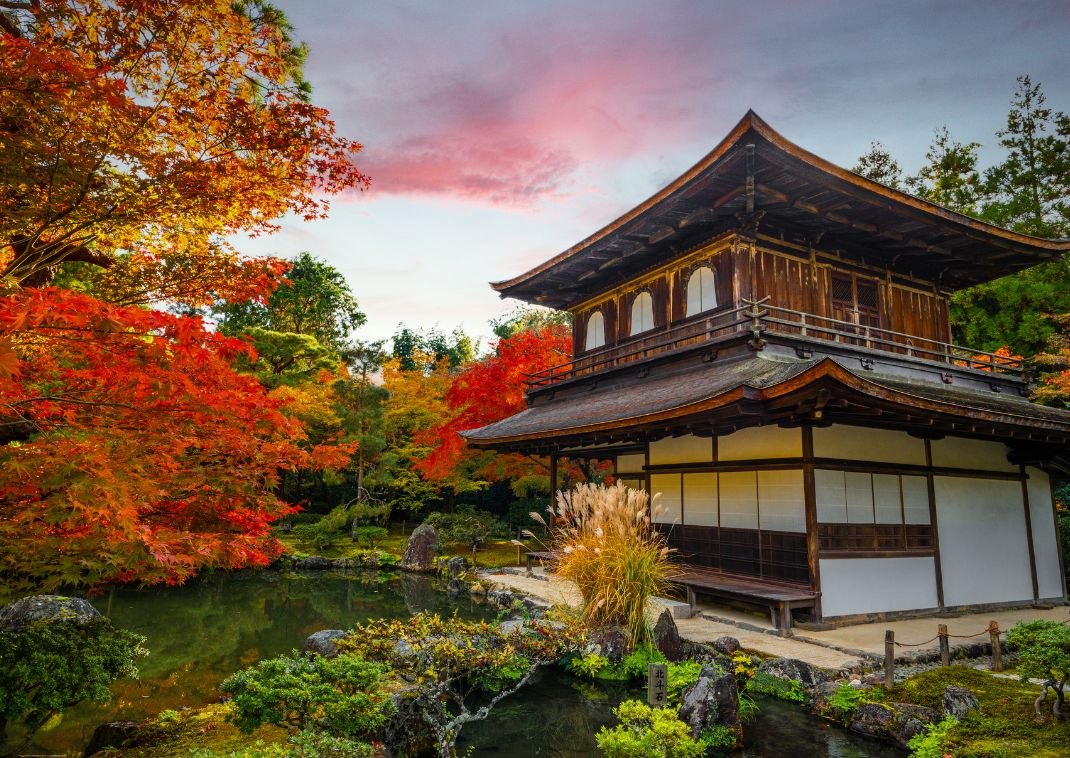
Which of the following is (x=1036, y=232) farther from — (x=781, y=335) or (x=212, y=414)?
(x=212, y=414)

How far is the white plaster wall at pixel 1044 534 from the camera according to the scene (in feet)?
30.2

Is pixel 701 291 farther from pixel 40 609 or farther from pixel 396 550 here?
pixel 396 550

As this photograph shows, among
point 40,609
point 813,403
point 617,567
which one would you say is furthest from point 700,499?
point 40,609

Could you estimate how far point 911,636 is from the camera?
6629 millimetres

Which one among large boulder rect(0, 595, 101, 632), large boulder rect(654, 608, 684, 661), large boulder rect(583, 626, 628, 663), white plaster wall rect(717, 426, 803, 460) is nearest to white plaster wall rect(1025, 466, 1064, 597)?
white plaster wall rect(717, 426, 803, 460)

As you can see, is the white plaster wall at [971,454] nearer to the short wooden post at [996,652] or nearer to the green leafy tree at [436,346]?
the short wooden post at [996,652]

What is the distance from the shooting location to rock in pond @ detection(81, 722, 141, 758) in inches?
166

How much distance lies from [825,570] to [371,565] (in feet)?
37.3

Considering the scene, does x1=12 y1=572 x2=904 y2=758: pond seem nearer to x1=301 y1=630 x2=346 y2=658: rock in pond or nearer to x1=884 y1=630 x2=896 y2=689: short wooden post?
x1=884 y1=630 x2=896 y2=689: short wooden post

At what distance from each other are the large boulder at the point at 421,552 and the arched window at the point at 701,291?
8.57 m

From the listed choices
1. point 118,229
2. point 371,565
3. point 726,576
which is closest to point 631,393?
point 726,576

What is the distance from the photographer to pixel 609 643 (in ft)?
19.9

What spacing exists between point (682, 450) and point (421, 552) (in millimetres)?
7849

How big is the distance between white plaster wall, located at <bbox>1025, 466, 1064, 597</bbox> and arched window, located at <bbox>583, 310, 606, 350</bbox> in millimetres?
7581
